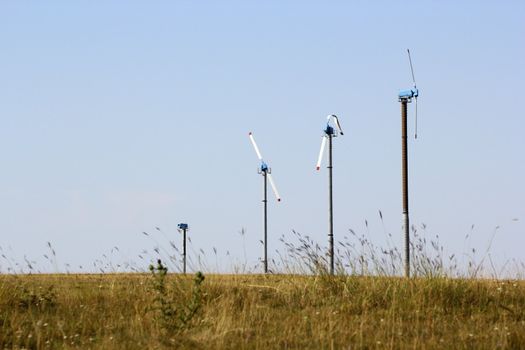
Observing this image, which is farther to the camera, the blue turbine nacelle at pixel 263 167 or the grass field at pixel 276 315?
the blue turbine nacelle at pixel 263 167

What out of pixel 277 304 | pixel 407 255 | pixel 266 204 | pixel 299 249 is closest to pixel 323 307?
pixel 277 304

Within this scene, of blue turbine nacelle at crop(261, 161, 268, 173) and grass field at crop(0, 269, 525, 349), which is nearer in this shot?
grass field at crop(0, 269, 525, 349)

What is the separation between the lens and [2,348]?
1048 cm

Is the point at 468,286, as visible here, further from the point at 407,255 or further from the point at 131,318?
the point at 131,318

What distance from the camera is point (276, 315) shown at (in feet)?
40.1

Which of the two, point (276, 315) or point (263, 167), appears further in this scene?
point (263, 167)

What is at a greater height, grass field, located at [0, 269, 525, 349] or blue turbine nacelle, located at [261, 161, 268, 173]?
blue turbine nacelle, located at [261, 161, 268, 173]

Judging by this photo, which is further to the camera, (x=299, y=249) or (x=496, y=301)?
(x=299, y=249)

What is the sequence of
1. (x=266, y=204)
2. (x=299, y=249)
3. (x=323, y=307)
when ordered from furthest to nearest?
(x=266, y=204) < (x=299, y=249) < (x=323, y=307)

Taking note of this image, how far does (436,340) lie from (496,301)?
13.5 feet

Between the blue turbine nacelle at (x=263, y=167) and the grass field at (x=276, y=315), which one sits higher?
the blue turbine nacelle at (x=263, y=167)

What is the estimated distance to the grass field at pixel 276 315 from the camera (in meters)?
10.1

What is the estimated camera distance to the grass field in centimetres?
1011

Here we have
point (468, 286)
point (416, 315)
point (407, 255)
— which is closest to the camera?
point (416, 315)
